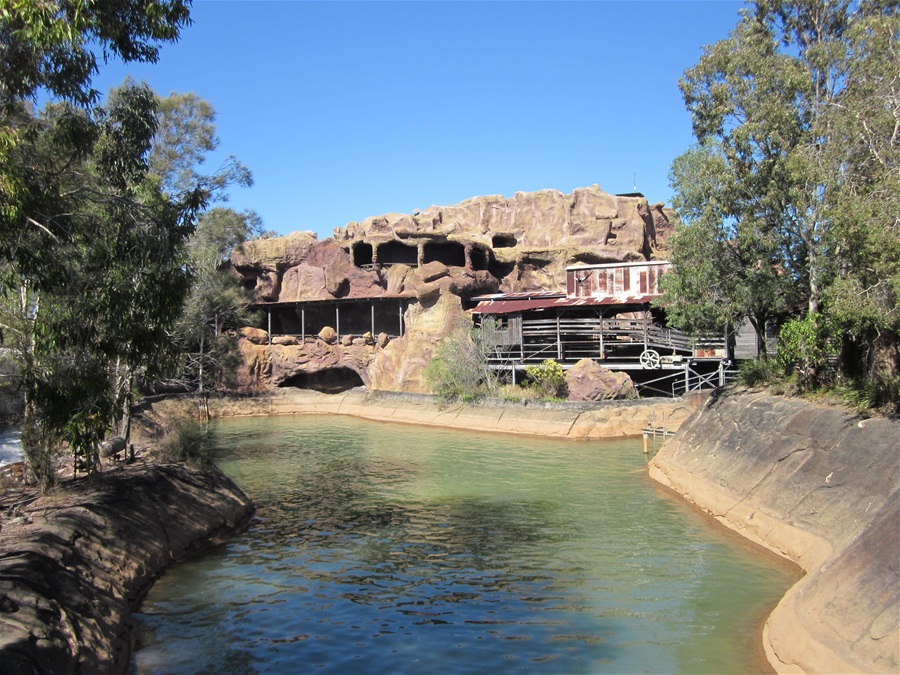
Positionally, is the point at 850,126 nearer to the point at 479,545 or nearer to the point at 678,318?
the point at 479,545

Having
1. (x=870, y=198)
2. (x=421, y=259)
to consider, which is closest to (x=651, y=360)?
(x=421, y=259)

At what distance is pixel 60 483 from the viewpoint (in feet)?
43.0

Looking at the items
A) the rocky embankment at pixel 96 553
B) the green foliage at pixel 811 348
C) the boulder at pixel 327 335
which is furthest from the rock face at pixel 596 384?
the boulder at pixel 327 335

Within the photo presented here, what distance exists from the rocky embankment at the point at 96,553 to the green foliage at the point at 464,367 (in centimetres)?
1800

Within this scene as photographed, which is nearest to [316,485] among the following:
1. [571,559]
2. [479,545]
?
[479,545]

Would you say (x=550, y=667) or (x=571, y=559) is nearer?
(x=550, y=667)

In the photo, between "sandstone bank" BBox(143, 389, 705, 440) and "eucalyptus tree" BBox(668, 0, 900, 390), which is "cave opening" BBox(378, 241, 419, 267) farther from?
"eucalyptus tree" BBox(668, 0, 900, 390)

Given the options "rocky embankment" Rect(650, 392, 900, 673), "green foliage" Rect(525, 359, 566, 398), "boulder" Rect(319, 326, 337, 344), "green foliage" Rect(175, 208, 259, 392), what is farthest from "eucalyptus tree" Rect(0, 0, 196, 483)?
"boulder" Rect(319, 326, 337, 344)

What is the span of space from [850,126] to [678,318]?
37.0 ft

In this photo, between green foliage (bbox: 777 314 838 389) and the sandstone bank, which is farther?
the sandstone bank

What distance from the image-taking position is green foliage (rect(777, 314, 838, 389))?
15.4 metres

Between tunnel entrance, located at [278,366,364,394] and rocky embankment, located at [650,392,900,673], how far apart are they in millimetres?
27787

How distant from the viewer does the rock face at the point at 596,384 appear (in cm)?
3027

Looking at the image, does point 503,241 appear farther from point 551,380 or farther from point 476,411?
point 476,411
